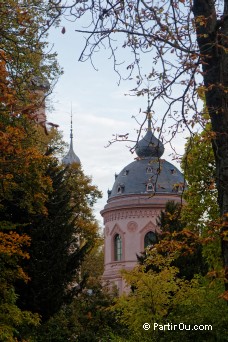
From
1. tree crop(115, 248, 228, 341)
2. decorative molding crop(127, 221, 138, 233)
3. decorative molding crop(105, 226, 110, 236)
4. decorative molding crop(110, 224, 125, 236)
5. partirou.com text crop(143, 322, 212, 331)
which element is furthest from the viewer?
decorative molding crop(105, 226, 110, 236)

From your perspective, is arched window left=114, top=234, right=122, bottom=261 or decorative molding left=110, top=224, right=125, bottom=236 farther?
arched window left=114, top=234, right=122, bottom=261

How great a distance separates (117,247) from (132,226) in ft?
8.35

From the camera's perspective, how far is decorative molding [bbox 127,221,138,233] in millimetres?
53281

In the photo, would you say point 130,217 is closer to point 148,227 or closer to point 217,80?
point 148,227

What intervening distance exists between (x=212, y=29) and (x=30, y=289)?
16.6 metres

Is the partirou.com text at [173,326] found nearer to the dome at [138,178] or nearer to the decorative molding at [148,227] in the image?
the decorative molding at [148,227]

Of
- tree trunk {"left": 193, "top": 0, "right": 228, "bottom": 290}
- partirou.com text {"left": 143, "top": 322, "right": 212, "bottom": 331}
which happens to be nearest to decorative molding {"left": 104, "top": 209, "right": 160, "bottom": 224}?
partirou.com text {"left": 143, "top": 322, "right": 212, "bottom": 331}

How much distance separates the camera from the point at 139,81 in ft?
22.5

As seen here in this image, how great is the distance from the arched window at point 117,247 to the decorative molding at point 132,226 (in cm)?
139

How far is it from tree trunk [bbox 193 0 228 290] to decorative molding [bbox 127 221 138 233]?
46668 mm

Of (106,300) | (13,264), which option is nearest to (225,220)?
(13,264)

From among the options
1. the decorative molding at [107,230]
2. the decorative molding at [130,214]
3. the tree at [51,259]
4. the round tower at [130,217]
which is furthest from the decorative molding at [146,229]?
the tree at [51,259]

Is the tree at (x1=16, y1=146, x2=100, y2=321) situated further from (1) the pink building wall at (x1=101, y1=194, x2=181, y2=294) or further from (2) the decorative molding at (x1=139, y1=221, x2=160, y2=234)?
(2) the decorative molding at (x1=139, y1=221, x2=160, y2=234)

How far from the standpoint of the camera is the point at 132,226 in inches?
2103
